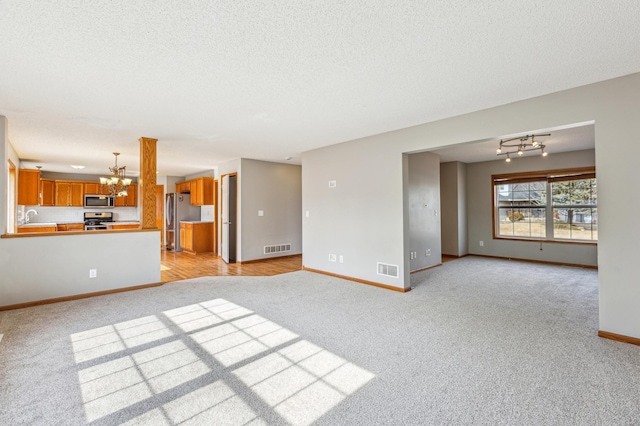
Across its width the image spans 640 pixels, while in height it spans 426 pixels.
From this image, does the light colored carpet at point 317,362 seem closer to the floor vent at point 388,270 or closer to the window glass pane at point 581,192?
the floor vent at point 388,270

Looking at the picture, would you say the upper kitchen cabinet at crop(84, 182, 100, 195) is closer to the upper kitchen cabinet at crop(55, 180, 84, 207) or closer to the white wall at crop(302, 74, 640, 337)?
the upper kitchen cabinet at crop(55, 180, 84, 207)

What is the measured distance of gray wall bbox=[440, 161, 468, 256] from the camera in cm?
755

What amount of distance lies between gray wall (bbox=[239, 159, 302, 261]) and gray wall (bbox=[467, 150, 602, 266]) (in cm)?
457

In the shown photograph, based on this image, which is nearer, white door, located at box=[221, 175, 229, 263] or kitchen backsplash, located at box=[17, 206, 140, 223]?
white door, located at box=[221, 175, 229, 263]

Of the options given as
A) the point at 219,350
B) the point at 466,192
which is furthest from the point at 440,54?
the point at 466,192

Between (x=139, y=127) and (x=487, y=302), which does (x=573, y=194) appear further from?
(x=139, y=127)

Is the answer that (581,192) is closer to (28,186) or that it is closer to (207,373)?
(207,373)

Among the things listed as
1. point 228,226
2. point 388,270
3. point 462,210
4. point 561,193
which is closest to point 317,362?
point 388,270

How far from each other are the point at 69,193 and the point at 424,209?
9784 mm

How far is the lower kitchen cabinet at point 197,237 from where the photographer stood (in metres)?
8.48

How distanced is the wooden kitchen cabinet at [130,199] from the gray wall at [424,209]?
8.73m

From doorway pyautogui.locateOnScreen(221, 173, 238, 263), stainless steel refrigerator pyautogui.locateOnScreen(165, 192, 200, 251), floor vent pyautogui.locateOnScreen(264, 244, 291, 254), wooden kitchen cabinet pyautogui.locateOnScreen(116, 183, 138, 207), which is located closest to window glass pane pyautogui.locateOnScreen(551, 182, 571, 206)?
floor vent pyautogui.locateOnScreen(264, 244, 291, 254)

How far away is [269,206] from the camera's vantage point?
23.9ft

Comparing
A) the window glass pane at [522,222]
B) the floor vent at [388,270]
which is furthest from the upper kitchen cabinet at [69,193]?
the window glass pane at [522,222]
